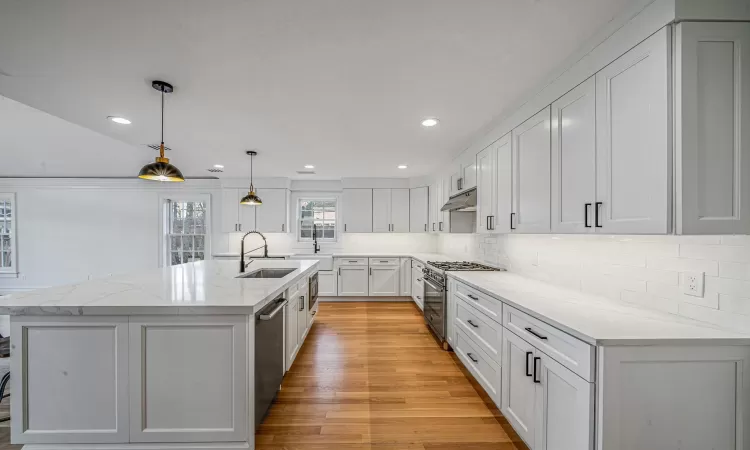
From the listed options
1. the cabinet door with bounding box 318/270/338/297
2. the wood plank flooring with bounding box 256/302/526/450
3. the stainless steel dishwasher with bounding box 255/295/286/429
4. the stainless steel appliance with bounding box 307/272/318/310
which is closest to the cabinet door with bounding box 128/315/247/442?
the stainless steel dishwasher with bounding box 255/295/286/429

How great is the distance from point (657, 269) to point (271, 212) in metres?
5.53

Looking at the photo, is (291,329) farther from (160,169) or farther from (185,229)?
(185,229)

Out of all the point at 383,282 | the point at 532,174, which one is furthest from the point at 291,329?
the point at 383,282

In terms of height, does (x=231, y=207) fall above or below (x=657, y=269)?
above

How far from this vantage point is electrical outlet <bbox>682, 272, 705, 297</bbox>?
1.38 metres

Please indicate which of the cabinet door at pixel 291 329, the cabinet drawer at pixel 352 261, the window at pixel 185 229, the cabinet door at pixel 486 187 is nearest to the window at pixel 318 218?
the cabinet drawer at pixel 352 261

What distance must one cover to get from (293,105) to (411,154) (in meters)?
1.98

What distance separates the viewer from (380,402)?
7.47ft

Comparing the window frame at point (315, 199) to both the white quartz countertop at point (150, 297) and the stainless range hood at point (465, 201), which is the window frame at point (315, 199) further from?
the white quartz countertop at point (150, 297)

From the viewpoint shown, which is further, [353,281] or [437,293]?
[353,281]

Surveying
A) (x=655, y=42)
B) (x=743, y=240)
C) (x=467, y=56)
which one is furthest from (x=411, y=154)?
(x=743, y=240)

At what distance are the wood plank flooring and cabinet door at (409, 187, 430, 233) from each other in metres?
2.48

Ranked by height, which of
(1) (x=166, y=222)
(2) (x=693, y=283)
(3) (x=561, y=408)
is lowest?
(3) (x=561, y=408)

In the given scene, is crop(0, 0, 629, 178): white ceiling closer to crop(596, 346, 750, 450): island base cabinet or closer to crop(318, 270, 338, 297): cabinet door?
crop(596, 346, 750, 450): island base cabinet
